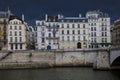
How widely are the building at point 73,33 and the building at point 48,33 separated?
1.61m

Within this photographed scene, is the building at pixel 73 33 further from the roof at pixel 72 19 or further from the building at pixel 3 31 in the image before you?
the building at pixel 3 31

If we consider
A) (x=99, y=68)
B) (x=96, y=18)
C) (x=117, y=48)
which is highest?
(x=96, y=18)

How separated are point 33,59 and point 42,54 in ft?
7.84

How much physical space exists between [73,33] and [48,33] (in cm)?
743

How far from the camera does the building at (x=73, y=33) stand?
9125 centimetres

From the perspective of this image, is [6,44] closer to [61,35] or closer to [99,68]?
[61,35]

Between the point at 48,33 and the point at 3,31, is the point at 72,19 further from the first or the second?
the point at 3,31

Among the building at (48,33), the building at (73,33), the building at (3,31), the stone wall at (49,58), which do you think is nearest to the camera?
the stone wall at (49,58)

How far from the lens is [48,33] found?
93.1 metres

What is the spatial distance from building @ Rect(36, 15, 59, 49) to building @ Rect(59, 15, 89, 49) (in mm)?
1606

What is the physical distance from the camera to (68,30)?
9112 cm

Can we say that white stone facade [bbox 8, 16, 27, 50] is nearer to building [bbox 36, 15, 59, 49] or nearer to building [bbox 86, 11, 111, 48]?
building [bbox 36, 15, 59, 49]

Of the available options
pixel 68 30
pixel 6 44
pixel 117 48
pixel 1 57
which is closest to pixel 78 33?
pixel 68 30

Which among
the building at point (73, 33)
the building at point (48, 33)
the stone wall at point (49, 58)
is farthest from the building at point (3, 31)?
the stone wall at point (49, 58)
